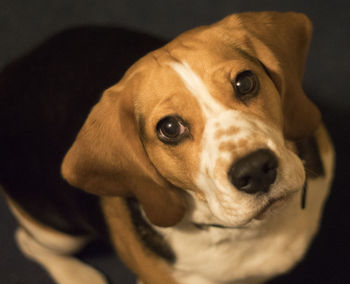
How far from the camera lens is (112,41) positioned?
2.39 metres

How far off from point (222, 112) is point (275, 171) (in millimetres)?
266

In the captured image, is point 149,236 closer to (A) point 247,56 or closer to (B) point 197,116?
(B) point 197,116

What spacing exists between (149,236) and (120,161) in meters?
0.47

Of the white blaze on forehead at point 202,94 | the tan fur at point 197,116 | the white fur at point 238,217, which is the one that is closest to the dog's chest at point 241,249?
the white fur at point 238,217

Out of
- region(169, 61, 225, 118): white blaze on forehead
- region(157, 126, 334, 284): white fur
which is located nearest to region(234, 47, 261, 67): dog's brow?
region(169, 61, 225, 118): white blaze on forehead

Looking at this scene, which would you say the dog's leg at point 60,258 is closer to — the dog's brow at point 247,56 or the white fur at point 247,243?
the white fur at point 247,243

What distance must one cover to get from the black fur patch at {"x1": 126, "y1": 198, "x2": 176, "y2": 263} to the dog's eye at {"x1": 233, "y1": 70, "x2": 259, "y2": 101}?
0.73 m

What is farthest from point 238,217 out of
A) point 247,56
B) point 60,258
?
point 60,258

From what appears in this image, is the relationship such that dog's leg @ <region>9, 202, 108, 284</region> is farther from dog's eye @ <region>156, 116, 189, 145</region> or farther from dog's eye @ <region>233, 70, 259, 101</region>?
dog's eye @ <region>233, 70, 259, 101</region>

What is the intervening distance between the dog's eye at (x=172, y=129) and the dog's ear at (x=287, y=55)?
0.41m

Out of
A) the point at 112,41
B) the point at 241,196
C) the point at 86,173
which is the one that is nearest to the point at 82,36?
the point at 112,41

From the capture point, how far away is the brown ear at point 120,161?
174cm

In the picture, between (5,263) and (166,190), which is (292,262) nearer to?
(166,190)

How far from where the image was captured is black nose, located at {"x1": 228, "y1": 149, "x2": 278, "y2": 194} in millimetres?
1470
